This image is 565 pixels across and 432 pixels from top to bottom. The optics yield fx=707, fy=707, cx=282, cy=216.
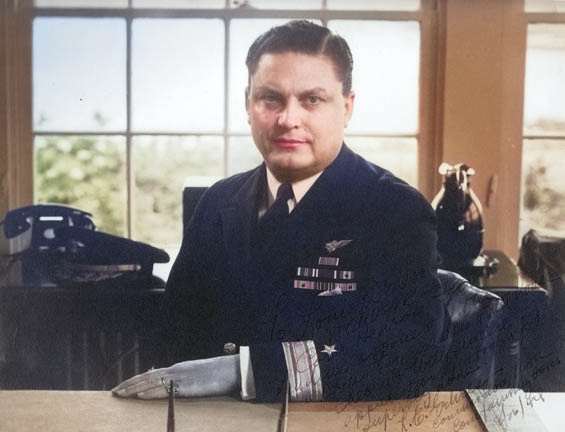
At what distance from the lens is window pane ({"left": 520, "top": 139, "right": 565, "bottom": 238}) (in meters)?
0.88

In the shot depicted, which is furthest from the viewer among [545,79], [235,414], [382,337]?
[545,79]

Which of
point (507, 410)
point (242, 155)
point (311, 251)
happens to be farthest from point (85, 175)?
point (507, 410)

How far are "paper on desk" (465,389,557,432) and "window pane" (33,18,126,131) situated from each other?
0.53 meters

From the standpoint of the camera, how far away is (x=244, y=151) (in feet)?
2.82

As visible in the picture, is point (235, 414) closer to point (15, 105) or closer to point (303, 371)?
point (303, 371)

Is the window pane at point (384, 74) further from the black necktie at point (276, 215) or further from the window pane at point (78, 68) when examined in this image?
the window pane at point (78, 68)

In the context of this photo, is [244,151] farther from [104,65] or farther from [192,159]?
[104,65]

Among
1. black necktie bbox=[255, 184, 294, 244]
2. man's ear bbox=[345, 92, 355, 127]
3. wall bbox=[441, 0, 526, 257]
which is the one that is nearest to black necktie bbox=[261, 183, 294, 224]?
black necktie bbox=[255, 184, 294, 244]

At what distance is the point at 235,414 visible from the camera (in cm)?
65

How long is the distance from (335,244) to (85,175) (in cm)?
33

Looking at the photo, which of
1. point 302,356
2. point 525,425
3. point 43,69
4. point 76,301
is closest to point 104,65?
point 43,69

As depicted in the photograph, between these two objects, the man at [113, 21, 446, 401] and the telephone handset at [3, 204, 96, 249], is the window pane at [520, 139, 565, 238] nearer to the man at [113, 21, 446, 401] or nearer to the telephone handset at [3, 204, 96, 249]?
the man at [113, 21, 446, 401]

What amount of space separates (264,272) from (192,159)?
184 millimetres

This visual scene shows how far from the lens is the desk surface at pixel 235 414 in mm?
636
